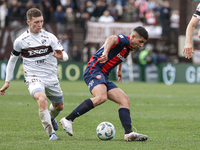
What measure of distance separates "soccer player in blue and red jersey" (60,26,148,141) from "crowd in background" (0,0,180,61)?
14974 mm

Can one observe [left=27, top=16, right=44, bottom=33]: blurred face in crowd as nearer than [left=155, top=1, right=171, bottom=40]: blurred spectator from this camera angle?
Yes

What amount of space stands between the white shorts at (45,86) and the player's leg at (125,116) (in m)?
0.92

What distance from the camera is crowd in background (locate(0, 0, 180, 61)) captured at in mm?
21297

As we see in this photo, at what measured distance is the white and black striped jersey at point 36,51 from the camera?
19.8 ft

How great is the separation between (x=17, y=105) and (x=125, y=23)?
41.9 feet

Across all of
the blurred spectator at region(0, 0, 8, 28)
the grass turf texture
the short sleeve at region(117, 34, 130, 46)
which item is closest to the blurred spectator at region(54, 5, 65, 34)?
the blurred spectator at region(0, 0, 8, 28)

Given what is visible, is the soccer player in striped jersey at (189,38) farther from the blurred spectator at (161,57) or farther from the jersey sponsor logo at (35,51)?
the blurred spectator at (161,57)

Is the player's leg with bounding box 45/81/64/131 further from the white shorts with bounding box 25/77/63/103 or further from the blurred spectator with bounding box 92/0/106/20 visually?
the blurred spectator with bounding box 92/0/106/20

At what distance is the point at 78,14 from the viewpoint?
21781 mm

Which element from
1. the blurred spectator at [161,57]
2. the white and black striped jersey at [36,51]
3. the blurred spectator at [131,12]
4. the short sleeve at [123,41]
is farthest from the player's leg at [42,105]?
the blurred spectator at [161,57]

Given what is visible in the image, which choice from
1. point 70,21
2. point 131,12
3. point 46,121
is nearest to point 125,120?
point 46,121

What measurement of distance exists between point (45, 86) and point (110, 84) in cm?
104

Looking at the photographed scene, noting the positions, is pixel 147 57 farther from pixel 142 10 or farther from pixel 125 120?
pixel 125 120

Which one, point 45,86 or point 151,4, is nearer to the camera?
point 45,86
